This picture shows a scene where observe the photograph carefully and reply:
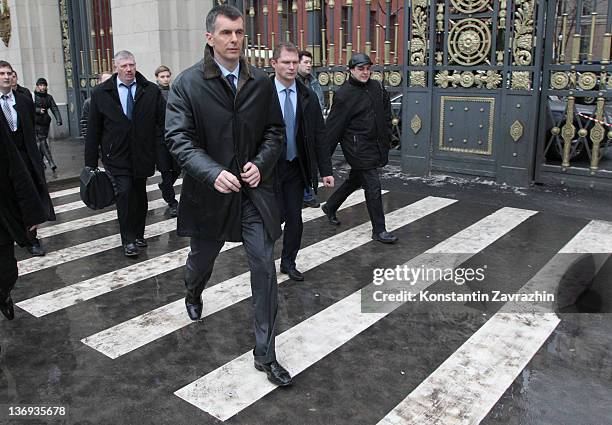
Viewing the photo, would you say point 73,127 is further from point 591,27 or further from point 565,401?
point 565,401

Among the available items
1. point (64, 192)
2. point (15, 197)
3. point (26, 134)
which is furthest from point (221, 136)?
point (64, 192)

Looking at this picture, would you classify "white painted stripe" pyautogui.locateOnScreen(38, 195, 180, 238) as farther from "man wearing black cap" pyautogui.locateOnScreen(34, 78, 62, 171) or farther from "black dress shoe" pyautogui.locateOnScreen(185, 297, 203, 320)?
"man wearing black cap" pyautogui.locateOnScreen(34, 78, 62, 171)

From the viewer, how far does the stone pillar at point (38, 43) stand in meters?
16.6

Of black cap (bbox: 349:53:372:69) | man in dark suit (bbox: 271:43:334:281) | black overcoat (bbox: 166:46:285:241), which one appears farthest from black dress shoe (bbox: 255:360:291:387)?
black cap (bbox: 349:53:372:69)

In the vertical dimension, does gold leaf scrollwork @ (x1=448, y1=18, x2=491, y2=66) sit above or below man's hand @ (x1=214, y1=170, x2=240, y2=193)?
above

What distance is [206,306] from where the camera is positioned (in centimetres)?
488

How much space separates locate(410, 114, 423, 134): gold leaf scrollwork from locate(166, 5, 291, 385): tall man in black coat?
6.89 metres

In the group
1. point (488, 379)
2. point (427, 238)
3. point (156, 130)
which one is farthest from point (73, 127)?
point (488, 379)

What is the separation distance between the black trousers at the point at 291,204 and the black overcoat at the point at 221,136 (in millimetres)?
1595

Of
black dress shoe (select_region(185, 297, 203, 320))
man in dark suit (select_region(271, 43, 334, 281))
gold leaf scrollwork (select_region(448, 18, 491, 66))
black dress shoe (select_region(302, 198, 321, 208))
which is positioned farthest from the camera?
gold leaf scrollwork (select_region(448, 18, 491, 66))

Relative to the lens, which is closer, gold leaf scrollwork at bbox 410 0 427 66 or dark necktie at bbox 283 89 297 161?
dark necktie at bbox 283 89 297 161

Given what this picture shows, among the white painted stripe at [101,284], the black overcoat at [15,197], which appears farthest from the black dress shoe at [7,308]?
the black overcoat at [15,197]

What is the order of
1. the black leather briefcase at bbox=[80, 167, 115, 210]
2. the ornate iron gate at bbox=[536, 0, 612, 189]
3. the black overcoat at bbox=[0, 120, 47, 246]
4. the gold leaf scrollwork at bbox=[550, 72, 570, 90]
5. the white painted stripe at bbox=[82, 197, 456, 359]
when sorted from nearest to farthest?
the black overcoat at bbox=[0, 120, 47, 246] → the white painted stripe at bbox=[82, 197, 456, 359] → the black leather briefcase at bbox=[80, 167, 115, 210] → the ornate iron gate at bbox=[536, 0, 612, 189] → the gold leaf scrollwork at bbox=[550, 72, 570, 90]

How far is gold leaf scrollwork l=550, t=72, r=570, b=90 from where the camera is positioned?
28.6 ft
